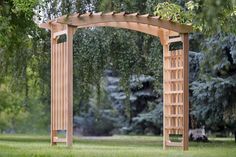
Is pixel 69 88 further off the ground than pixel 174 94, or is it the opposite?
pixel 69 88

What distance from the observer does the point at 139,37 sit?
56.3 feet

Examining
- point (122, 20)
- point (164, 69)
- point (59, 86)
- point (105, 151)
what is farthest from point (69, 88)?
point (164, 69)

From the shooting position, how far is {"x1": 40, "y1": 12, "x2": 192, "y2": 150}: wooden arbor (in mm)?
12227

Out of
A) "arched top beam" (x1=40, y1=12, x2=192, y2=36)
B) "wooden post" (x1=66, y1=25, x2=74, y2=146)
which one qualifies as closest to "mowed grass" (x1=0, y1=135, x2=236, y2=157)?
"wooden post" (x1=66, y1=25, x2=74, y2=146)

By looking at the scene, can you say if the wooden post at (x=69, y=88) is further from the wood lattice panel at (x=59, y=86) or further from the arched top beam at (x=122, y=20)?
the arched top beam at (x=122, y=20)

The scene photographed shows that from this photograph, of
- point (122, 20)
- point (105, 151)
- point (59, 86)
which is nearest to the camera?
point (105, 151)

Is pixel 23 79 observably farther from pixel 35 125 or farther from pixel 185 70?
pixel 35 125

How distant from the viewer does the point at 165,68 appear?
13.2 meters

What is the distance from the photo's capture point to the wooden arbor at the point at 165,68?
12.2 metres

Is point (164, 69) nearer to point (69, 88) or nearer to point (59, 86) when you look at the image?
point (69, 88)

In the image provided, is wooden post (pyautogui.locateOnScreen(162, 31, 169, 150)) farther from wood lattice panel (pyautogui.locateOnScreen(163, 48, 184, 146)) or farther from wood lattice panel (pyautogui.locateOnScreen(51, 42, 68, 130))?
wood lattice panel (pyautogui.locateOnScreen(51, 42, 68, 130))

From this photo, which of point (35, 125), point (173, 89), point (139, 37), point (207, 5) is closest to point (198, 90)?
point (139, 37)

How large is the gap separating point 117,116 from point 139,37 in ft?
51.5

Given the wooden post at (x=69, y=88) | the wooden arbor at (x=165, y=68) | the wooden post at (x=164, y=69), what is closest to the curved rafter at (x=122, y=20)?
the wooden arbor at (x=165, y=68)
